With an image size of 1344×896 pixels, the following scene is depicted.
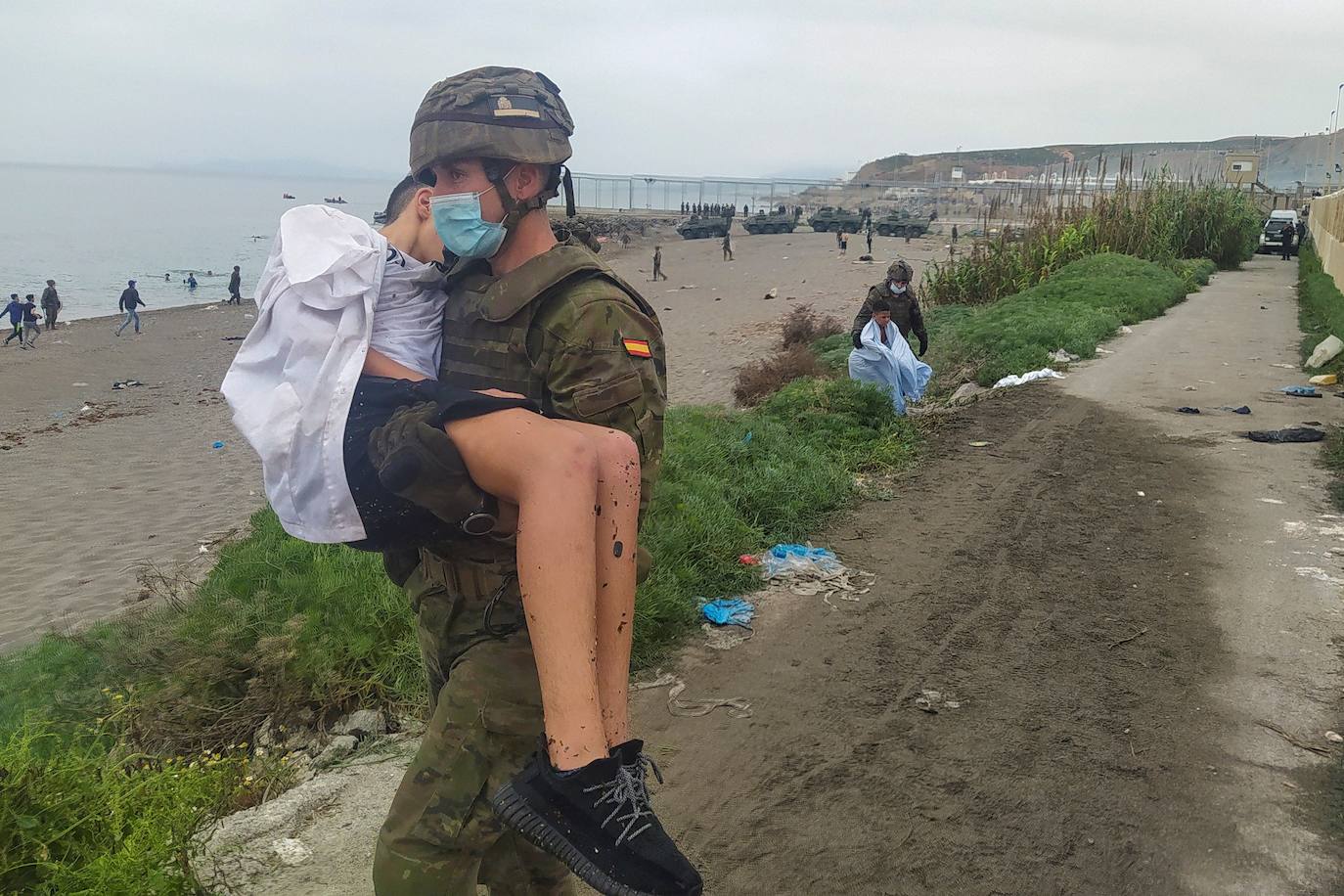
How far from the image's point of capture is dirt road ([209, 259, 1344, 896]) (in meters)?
3.05

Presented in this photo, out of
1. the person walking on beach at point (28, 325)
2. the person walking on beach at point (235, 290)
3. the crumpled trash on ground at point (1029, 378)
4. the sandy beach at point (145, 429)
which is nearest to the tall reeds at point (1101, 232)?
the sandy beach at point (145, 429)

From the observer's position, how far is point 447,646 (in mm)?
2018

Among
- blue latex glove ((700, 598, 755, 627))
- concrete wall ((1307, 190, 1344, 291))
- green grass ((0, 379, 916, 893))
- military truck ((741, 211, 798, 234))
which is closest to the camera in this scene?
green grass ((0, 379, 916, 893))

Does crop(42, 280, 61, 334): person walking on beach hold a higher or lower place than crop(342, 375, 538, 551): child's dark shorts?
lower

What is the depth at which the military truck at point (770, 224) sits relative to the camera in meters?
56.4

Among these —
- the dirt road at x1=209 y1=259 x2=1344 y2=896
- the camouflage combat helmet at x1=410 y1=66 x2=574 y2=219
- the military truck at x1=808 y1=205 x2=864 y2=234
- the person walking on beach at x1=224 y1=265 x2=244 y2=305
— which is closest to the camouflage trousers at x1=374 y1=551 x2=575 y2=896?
the camouflage combat helmet at x1=410 y1=66 x2=574 y2=219

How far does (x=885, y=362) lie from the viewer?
902cm

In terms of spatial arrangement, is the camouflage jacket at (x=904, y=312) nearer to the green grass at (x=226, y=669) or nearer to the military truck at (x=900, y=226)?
the green grass at (x=226, y=669)

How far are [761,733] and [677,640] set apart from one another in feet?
3.14

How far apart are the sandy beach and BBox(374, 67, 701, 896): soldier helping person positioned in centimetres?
700

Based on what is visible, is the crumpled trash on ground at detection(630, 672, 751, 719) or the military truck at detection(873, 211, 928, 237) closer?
the crumpled trash on ground at detection(630, 672, 751, 719)

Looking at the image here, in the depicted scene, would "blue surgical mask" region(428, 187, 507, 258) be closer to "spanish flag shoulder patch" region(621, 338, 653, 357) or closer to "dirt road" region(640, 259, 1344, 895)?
"spanish flag shoulder patch" region(621, 338, 653, 357)

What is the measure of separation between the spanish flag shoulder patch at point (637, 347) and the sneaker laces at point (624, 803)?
28.8 inches

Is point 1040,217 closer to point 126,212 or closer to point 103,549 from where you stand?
point 103,549
